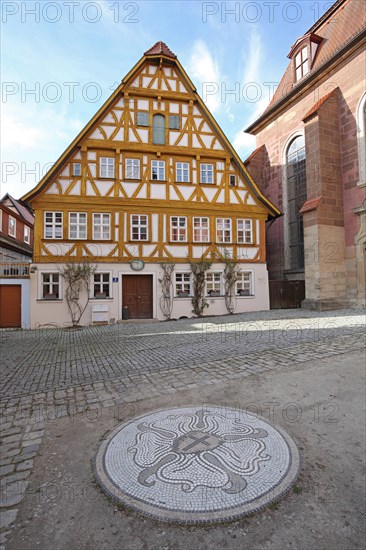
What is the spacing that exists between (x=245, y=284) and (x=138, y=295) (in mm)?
5932

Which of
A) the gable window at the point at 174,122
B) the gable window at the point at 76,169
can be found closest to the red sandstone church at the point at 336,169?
the gable window at the point at 174,122

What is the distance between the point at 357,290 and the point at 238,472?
Result: 15.6 m

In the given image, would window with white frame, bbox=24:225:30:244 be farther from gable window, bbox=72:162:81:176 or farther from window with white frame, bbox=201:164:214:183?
window with white frame, bbox=201:164:214:183

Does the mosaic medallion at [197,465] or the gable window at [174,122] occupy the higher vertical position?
the gable window at [174,122]

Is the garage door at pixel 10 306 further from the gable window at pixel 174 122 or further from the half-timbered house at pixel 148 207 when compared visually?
the gable window at pixel 174 122

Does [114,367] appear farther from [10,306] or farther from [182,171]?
[182,171]

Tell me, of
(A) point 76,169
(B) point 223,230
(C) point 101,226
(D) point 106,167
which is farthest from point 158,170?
(B) point 223,230

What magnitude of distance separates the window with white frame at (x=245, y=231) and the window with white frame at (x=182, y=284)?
3730 millimetres

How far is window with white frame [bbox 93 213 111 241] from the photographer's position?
15000 mm

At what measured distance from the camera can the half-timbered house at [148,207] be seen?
1461 centimetres

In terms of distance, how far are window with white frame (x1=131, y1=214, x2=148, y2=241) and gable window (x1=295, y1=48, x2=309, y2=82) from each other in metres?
15.1

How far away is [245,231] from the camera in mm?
16891

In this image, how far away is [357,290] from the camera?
15.5 metres

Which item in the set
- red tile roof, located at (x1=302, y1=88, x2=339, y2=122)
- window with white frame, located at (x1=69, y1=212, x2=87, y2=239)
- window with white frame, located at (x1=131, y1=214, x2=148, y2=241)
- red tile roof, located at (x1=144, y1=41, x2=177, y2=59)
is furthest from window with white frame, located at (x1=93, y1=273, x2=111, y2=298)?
red tile roof, located at (x1=302, y1=88, x2=339, y2=122)
